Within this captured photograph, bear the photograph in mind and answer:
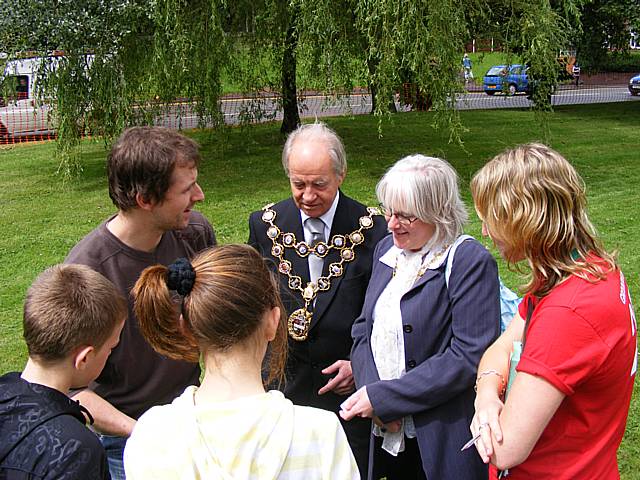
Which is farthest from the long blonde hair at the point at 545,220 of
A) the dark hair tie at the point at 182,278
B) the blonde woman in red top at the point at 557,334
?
the dark hair tie at the point at 182,278

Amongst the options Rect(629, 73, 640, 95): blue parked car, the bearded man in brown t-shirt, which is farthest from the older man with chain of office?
Rect(629, 73, 640, 95): blue parked car

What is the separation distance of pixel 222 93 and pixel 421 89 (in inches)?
135

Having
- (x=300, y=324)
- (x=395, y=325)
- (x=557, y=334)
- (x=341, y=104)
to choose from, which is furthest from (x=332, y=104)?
(x=557, y=334)

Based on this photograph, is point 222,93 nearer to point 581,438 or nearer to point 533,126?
point 533,126

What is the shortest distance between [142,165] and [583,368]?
5.52 ft

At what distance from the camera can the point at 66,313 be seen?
6.87 feet

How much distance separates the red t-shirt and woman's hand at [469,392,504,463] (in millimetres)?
130

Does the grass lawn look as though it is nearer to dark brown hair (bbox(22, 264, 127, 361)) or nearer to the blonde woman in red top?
the blonde woman in red top

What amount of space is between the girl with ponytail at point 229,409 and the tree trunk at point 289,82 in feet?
29.3

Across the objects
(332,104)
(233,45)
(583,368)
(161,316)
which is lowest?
(583,368)

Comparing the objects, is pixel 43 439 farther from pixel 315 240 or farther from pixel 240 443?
pixel 315 240

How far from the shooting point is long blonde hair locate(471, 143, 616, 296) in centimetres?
194

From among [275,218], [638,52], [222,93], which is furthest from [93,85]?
[638,52]

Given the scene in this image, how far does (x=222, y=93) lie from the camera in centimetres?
1141
